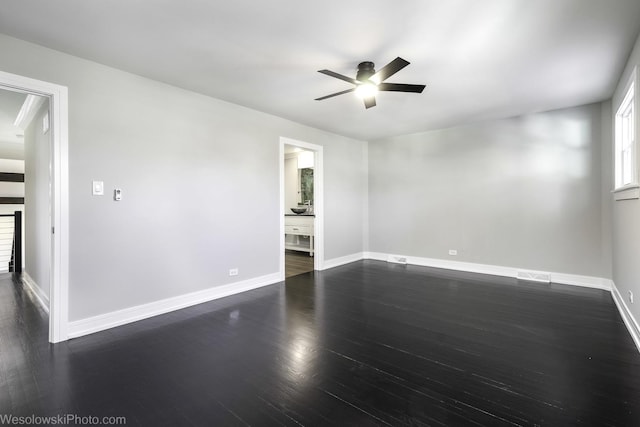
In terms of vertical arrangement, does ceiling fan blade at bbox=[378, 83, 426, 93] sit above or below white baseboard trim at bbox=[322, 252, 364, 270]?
above

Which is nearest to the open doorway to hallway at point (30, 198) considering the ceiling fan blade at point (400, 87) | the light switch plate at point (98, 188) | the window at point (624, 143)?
the light switch plate at point (98, 188)

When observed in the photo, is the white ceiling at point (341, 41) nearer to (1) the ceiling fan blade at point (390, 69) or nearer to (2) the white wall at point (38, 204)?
(1) the ceiling fan blade at point (390, 69)

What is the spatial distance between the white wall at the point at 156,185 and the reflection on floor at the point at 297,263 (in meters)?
0.79

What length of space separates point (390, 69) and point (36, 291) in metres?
5.16

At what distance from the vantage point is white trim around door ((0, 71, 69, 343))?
2596 mm

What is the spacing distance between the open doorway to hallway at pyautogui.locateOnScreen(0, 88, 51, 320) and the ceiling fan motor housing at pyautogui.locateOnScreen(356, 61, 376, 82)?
9.37ft

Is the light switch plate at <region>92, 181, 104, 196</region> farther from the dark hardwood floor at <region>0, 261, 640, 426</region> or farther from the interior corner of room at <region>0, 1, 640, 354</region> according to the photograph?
the dark hardwood floor at <region>0, 261, 640, 426</region>

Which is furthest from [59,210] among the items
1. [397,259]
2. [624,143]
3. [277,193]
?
[624,143]

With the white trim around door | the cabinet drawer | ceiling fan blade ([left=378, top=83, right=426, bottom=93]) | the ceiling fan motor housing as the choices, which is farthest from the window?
the white trim around door

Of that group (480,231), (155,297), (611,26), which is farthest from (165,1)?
(480,231)

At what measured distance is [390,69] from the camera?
8.27ft

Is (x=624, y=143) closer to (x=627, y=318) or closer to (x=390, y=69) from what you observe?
(x=627, y=318)

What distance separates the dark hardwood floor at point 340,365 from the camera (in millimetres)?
1715

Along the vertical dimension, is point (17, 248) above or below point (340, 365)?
above
